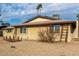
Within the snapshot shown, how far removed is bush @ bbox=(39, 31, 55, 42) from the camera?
16.6ft

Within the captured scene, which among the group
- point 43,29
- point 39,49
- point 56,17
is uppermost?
point 56,17

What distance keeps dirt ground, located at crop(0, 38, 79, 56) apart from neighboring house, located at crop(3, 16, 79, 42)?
0.32 ft

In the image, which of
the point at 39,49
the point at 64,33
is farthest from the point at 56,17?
the point at 39,49

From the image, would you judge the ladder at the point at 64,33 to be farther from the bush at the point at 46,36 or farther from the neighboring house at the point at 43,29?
the bush at the point at 46,36

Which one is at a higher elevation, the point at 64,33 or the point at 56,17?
the point at 56,17

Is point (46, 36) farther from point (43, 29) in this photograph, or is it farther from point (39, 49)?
point (39, 49)

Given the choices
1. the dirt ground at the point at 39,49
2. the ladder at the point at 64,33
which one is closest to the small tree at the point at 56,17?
the ladder at the point at 64,33

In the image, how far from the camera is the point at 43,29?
5098 mm

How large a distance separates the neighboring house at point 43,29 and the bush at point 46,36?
0.05 meters

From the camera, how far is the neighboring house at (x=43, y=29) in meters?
5.01

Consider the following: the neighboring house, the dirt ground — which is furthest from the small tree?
the dirt ground

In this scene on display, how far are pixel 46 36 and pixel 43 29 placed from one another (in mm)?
123

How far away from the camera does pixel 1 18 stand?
5059mm

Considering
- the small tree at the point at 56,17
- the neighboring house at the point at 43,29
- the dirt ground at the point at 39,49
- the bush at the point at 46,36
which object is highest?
the small tree at the point at 56,17
